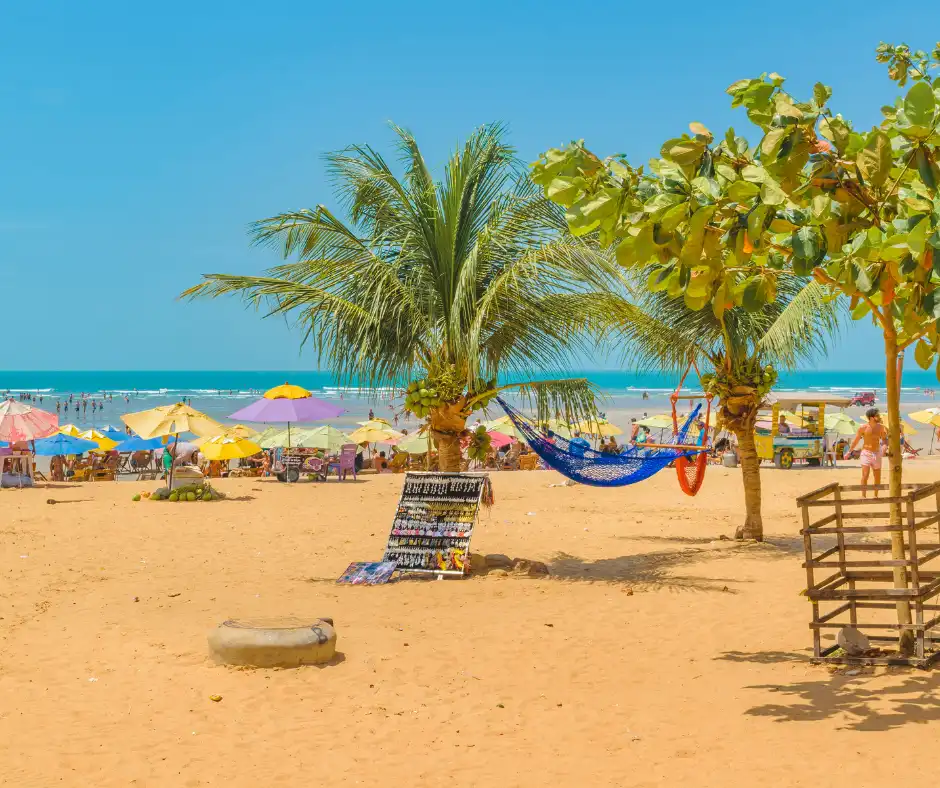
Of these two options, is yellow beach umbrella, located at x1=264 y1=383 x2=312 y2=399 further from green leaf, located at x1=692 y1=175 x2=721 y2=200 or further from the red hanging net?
green leaf, located at x1=692 y1=175 x2=721 y2=200

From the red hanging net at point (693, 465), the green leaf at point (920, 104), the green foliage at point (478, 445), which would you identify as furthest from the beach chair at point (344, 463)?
the green leaf at point (920, 104)

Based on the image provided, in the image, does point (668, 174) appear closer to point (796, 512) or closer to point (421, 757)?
point (421, 757)

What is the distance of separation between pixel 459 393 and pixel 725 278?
457 cm

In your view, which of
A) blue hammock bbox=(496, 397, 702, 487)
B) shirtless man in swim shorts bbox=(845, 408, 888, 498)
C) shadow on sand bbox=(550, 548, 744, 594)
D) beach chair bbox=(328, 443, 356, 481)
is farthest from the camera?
beach chair bbox=(328, 443, 356, 481)

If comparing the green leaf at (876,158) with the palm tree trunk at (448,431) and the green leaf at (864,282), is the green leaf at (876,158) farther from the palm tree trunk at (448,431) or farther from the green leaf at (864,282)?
the palm tree trunk at (448,431)

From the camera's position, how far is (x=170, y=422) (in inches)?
590

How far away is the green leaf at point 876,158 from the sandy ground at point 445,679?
229 cm

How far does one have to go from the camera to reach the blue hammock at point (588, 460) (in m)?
8.98

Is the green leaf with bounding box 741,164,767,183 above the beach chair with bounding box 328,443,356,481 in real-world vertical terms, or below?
above

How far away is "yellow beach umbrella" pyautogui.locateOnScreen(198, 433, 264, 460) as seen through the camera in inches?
632

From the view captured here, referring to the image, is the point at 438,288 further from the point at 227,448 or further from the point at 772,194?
the point at 227,448

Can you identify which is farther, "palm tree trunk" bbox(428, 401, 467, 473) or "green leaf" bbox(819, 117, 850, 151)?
"palm tree trunk" bbox(428, 401, 467, 473)

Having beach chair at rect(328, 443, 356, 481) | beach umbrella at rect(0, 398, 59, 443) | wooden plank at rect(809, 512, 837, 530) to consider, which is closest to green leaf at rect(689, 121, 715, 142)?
wooden plank at rect(809, 512, 837, 530)

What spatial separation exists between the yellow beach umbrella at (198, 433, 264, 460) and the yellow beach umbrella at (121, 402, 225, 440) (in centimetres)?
62
